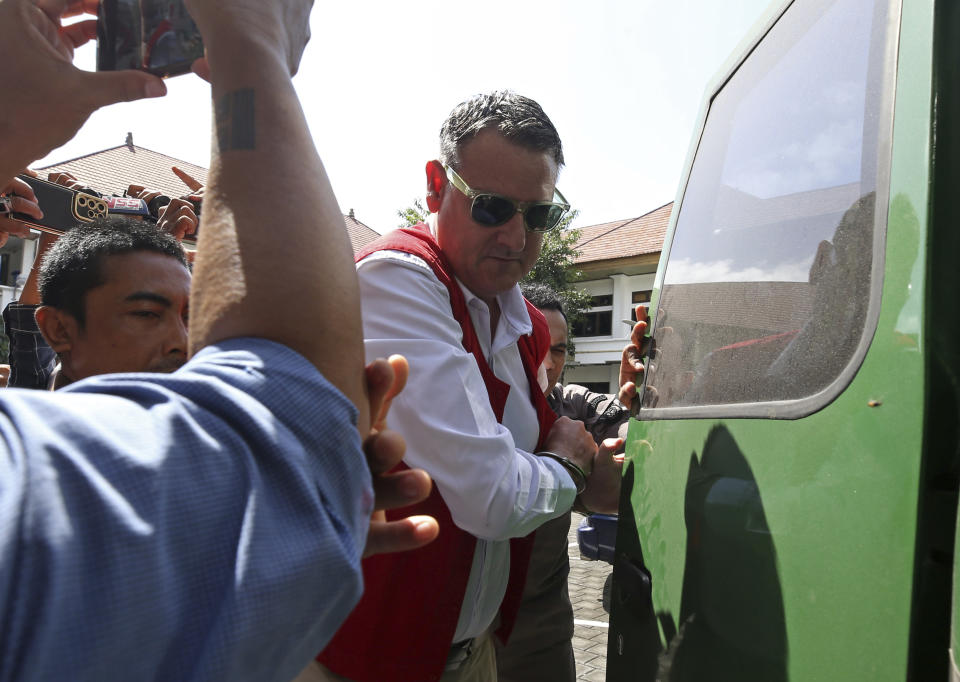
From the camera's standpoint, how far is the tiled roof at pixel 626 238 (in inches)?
932

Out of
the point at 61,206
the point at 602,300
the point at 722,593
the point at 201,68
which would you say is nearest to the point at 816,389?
the point at 722,593

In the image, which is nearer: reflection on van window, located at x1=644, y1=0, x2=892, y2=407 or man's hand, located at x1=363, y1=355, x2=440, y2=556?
man's hand, located at x1=363, y1=355, x2=440, y2=556

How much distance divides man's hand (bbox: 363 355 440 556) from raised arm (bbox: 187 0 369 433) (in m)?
0.04

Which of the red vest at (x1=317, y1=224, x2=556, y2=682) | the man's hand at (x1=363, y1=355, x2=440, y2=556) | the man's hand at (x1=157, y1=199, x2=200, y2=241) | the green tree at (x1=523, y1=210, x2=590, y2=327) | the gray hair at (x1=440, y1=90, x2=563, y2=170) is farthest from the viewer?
the green tree at (x1=523, y1=210, x2=590, y2=327)

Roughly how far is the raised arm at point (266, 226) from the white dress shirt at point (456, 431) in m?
0.87

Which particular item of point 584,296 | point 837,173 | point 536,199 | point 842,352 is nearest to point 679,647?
point 842,352

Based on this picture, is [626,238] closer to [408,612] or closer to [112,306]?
[112,306]

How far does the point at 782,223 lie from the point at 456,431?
0.77 meters

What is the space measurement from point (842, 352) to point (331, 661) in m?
1.29

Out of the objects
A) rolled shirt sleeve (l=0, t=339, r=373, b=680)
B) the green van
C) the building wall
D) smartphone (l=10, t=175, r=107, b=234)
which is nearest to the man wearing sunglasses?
the green van

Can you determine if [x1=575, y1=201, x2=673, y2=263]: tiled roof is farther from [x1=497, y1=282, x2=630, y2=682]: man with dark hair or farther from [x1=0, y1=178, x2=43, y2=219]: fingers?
[x1=0, y1=178, x2=43, y2=219]: fingers

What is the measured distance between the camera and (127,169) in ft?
68.9

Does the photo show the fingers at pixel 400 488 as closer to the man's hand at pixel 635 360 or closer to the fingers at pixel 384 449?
the fingers at pixel 384 449

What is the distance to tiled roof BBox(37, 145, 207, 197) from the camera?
1886 cm
